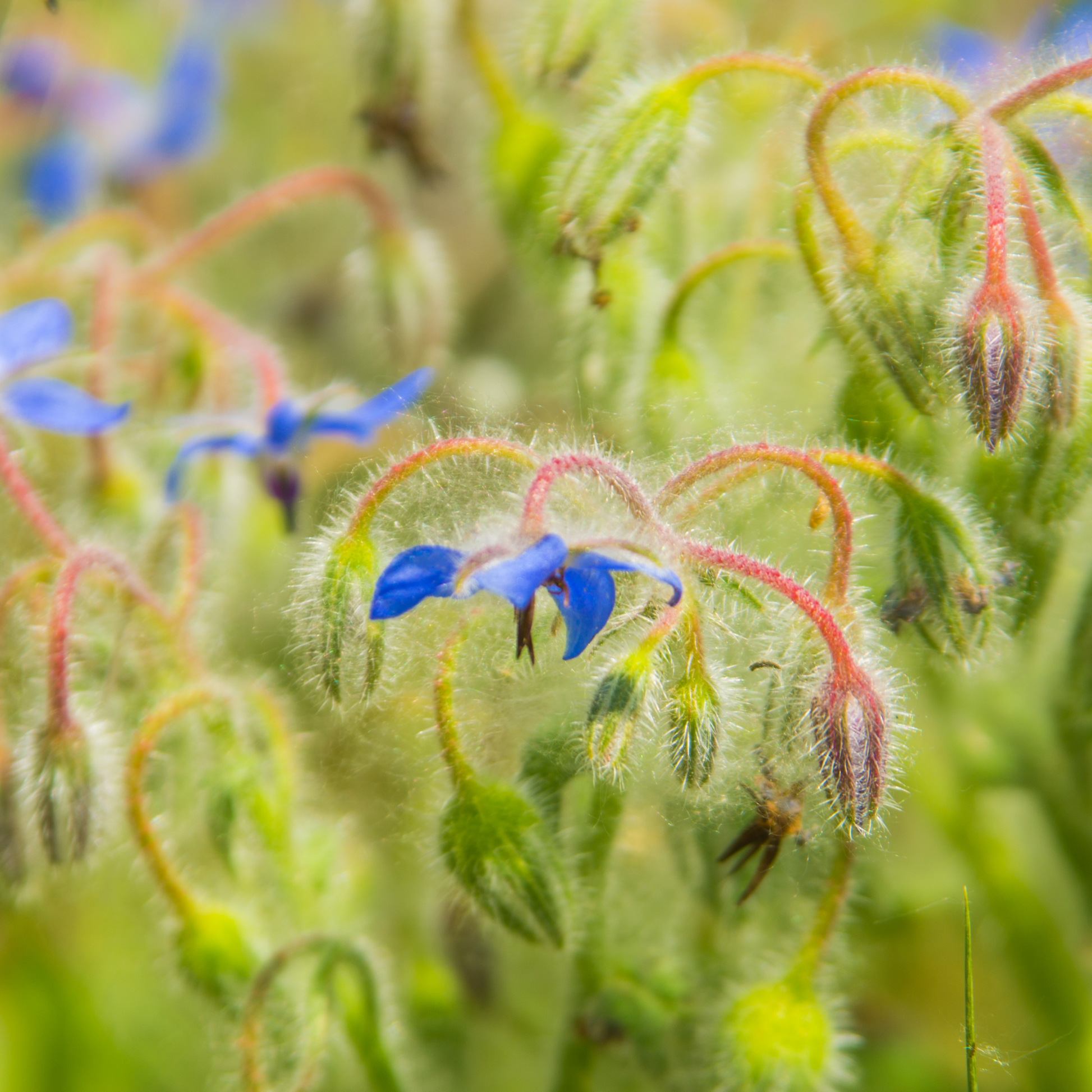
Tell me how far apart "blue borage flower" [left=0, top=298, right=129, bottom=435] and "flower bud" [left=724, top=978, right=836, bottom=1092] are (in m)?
0.69

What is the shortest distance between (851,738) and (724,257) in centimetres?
42

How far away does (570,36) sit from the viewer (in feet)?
3.51

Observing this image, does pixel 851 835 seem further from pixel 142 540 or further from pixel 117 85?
pixel 117 85

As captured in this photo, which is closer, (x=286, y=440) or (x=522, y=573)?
(x=522, y=573)

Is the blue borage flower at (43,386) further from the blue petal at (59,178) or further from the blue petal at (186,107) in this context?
the blue petal at (186,107)

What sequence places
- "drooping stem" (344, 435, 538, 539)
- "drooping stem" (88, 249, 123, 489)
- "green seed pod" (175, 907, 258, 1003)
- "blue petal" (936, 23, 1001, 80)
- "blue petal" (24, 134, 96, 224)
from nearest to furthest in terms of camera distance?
"drooping stem" (344, 435, 538, 539)
"green seed pod" (175, 907, 258, 1003)
"drooping stem" (88, 249, 123, 489)
"blue petal" (936, 23, 1001, 80)
"blue petal" (24, 134, 96, 224)

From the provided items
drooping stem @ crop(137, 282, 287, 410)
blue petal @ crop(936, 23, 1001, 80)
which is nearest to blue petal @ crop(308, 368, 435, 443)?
drooping stem @ crop(137, 282, 287, 410)

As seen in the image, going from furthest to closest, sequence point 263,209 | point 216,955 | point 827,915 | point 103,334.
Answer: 1. point 263,209
2. point 103,334
3. point 216,955
4. point 827,915

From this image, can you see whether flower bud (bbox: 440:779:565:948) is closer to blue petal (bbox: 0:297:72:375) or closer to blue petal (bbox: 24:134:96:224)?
blue petal (bbox: 0:297:72:375)

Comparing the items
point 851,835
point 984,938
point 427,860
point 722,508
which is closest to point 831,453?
point 722,508

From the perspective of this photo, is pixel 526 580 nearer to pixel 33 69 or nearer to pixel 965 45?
pixel 965 45

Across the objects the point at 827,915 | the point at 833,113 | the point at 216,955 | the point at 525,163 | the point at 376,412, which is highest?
the point at 833,113

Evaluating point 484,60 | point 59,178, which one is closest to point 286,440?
point 484,60

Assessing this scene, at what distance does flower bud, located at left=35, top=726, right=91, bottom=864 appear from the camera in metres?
0.88
